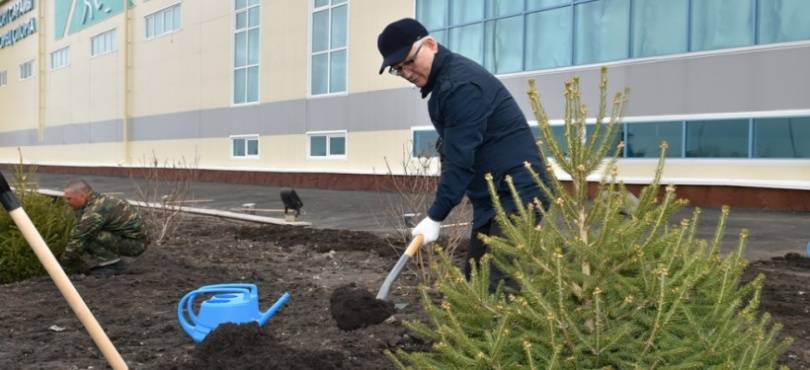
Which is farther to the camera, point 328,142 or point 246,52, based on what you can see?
point 246,52

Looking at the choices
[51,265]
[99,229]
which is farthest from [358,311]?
[99,229]

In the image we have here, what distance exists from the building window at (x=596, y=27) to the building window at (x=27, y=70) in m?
30.7

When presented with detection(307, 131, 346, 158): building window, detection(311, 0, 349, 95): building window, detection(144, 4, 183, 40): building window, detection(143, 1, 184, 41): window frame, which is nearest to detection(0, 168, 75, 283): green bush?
detection(307, 131, 346, 158): building window

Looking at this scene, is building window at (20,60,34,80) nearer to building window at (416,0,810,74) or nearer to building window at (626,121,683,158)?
building window at (416,0,810,74)

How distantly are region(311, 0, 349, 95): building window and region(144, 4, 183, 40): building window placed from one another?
27.1 feet

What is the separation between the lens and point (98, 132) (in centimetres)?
3177

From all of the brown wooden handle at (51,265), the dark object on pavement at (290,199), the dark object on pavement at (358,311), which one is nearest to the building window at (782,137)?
the dark object on pavement at (290,199)

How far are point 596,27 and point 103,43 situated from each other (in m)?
24.9

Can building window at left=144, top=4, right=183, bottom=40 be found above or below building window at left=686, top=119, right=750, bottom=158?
above

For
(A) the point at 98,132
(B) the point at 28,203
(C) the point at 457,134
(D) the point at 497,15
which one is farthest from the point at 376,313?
(A) the point at 98,132

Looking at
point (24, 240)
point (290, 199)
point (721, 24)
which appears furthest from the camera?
point (721, 24)

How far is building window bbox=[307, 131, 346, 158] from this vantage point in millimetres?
19219

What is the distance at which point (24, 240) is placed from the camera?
574cm

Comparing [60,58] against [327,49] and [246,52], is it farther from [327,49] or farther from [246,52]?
[327,49]
